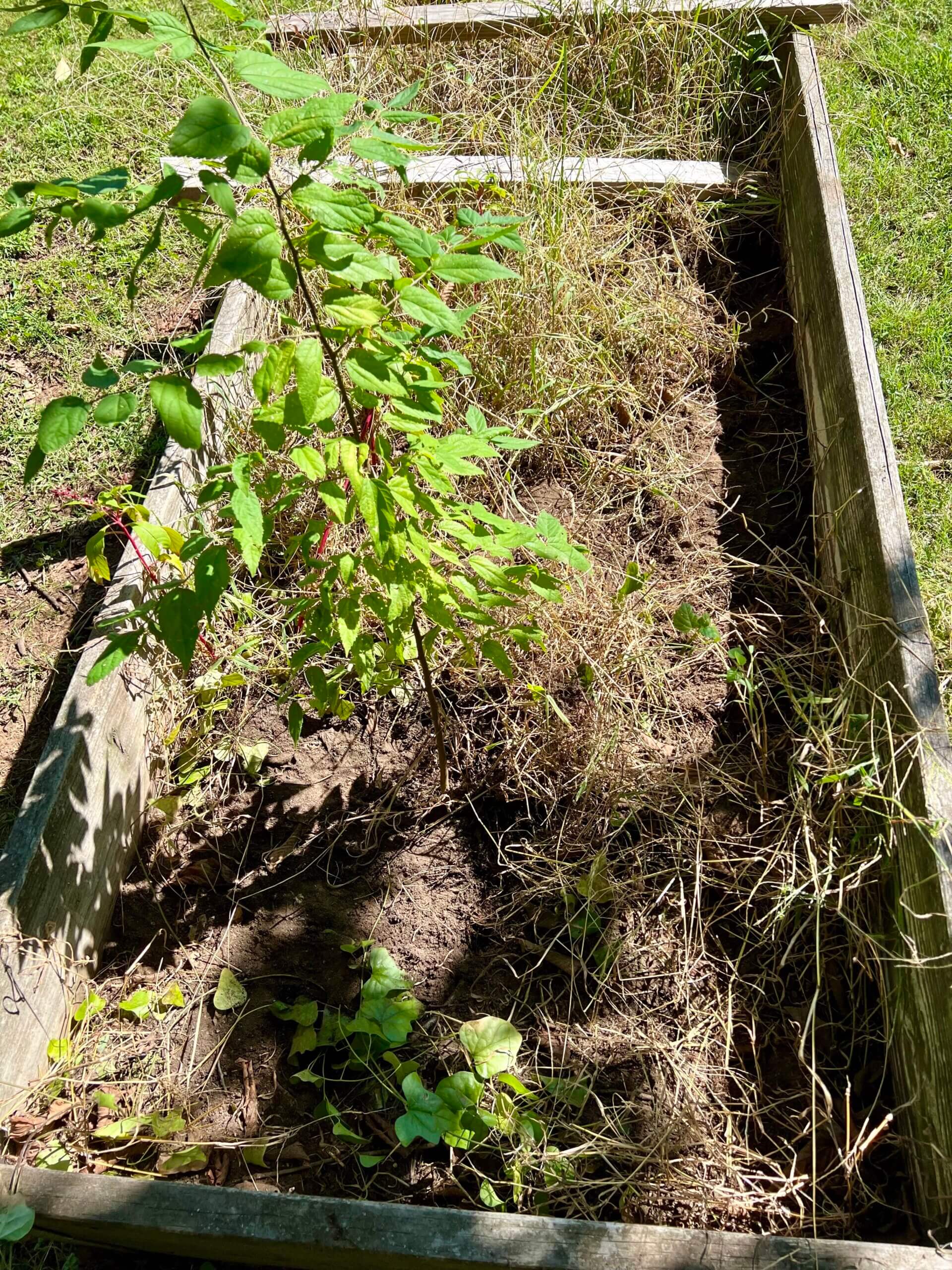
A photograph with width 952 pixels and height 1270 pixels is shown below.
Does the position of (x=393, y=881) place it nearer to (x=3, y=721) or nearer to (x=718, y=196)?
(x=3, y=721)

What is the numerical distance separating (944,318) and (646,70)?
4.63 ft

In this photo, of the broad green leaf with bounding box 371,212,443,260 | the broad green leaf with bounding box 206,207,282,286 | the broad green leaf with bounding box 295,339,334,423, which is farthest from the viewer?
the broad green leaf with bounding box 371,212,443,260

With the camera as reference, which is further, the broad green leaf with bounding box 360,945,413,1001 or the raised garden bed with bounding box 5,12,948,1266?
the broad green leaf with bounding box 360,945,413,1001

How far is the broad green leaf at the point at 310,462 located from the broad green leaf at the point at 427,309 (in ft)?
0.88

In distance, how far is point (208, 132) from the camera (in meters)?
1.25

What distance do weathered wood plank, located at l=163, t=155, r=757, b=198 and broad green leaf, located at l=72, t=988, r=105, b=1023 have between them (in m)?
2.45

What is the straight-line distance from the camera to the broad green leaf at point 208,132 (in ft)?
4.03

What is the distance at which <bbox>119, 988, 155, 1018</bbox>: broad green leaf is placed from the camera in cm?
208

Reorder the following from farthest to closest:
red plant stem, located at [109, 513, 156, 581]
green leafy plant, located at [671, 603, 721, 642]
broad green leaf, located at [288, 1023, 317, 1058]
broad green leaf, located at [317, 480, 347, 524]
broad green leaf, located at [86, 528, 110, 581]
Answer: green leafy plant, located at [671, 603, 721, 642], red plant stem, located at [109, 513, 156, 581], broad green leaf, located at [86, 528, 110, 581], broad green leaf, located at [288, 1023, 317, 1058], broad green leaf, located at [317, 480, 347, 524]

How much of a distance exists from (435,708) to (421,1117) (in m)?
0.80

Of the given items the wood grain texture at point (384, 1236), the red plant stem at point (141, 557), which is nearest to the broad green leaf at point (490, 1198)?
the wood grain texture at point (384, 1236)

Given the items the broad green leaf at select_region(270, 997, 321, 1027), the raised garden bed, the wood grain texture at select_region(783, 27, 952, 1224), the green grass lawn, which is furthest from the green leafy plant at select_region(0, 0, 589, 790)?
the green grass lawn

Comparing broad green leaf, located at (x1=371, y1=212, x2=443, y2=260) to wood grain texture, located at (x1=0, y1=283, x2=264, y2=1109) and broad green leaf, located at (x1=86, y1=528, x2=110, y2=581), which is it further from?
wood grain texture, located at (x1=0, y1=283, x2=264, y2=1109)

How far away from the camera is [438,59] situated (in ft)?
12.5
